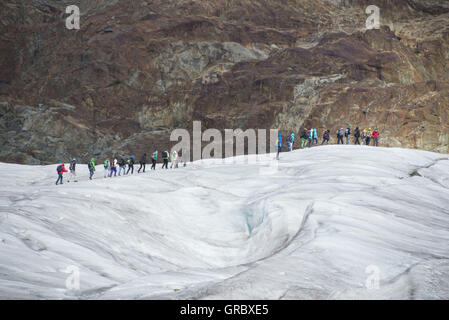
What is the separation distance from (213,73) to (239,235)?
48267 millimetres

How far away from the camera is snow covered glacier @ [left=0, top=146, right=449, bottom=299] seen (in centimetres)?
807

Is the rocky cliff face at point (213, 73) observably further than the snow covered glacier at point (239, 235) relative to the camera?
Yes

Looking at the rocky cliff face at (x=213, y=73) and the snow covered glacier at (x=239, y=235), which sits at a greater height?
the rocky cliff face at (x=213, y=73)

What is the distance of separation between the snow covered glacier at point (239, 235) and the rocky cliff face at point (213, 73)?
86.0 feet

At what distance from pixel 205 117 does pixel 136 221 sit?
41.9 m

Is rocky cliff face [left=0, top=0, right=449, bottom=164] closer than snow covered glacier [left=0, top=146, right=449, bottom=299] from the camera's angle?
No

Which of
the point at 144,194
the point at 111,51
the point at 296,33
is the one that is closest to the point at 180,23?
the point at 111,51

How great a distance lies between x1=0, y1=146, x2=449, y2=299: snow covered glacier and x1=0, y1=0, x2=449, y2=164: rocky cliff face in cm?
2621

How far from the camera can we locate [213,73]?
60.8 meters

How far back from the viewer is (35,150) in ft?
172

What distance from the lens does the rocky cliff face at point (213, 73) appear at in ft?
154

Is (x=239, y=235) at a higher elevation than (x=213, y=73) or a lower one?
lower

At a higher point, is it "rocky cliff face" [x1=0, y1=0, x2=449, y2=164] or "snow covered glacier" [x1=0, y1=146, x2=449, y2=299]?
"rocky cliff face" [x1=0, y1=0, x2=449, y2=164]

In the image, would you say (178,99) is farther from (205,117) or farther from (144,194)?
(144,194)
